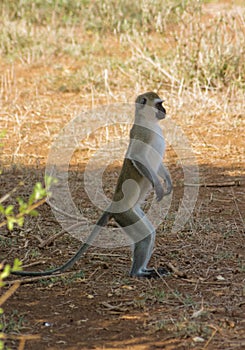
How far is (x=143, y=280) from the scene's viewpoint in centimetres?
472

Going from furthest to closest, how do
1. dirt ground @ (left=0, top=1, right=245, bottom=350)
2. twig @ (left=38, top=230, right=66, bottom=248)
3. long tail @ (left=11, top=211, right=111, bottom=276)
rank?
1. twig @ (left=38, top=230, right=66, bottom=248)
2. long tail @ (left=11, top=211, right=111, bottom=276)
3. dirt ground @ (left=0, top=1, right=245, bottom=350)

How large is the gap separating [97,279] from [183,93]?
4.87 meters

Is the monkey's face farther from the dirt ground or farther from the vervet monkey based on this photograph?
the dirt ground

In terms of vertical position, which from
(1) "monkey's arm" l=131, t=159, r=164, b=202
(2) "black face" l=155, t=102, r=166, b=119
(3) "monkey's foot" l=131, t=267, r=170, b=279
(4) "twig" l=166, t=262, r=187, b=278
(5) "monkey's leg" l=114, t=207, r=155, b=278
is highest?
(2) "black face" l=155, t=102, r=166, b=119

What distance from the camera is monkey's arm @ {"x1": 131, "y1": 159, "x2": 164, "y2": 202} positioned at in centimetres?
488

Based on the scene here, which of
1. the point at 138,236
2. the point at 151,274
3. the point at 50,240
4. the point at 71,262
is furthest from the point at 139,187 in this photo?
the point at 50,240

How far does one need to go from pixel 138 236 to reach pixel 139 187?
1.24ft

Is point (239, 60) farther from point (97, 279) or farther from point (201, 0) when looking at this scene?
point (97, 279)

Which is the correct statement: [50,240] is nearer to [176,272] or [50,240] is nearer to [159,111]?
[176,272]

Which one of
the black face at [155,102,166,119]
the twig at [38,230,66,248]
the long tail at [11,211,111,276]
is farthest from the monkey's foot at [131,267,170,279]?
the black face at [155,102,166,119]

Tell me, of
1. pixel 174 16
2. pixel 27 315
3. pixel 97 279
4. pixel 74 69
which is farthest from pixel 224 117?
pixel 27 315

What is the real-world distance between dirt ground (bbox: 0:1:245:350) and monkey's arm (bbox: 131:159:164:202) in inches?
19.6

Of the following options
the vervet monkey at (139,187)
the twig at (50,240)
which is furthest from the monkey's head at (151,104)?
the twig at (50,240)

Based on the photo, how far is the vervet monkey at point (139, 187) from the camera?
476 cm
